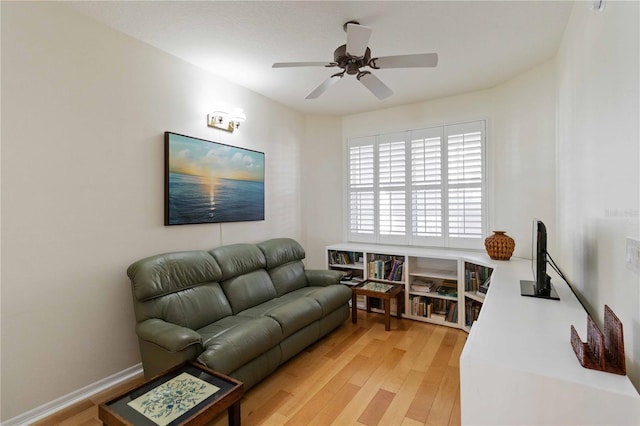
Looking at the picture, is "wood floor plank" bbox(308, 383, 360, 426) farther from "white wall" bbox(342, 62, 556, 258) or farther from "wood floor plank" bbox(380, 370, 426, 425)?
"white wall" bbox(342, 62, 556, 258)

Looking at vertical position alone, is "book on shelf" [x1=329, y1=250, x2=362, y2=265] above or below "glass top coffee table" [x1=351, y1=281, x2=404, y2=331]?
above

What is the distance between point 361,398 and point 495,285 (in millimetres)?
1287

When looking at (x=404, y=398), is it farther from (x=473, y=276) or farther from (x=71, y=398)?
(x=71, y=398)

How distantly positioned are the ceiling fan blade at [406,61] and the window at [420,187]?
1916 millimetres

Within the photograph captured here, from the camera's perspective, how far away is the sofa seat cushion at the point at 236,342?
198 centimetres

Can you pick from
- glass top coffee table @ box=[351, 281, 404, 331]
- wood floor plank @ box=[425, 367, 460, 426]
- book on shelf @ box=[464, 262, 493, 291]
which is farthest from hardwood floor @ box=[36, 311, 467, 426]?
book on shelf @ box=[464, 262, 493, 291]

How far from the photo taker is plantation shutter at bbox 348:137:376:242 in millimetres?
4469

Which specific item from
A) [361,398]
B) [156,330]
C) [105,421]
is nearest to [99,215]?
[156,330]

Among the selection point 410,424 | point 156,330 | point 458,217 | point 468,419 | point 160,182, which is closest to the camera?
point 468,419

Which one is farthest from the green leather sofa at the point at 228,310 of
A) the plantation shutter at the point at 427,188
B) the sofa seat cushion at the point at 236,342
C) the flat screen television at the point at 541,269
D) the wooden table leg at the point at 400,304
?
the flat screen television at the point at 541,269

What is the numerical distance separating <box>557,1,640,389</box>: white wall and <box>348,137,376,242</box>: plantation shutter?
2.43 m

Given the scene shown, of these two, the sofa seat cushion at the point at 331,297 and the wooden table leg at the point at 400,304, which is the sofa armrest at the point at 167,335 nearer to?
the sofa seat cushion at the point at 331,297

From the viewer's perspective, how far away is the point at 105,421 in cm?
153

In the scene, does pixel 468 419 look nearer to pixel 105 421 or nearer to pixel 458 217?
pixel 105 421
